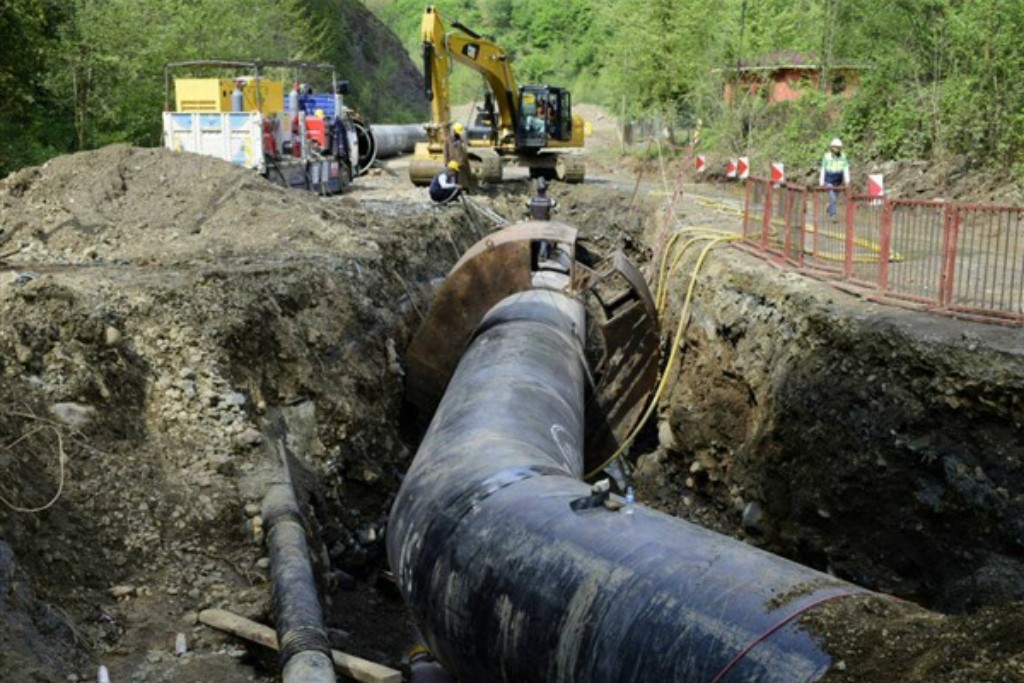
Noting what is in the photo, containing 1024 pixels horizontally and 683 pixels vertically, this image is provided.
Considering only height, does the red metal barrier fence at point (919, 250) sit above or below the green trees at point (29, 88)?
below

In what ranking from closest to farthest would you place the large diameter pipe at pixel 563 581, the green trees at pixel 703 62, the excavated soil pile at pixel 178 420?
the large diameter pipe at pixel 563 581
the excavated soil pile at pixel 178 420
the green trees at pixel 703 62

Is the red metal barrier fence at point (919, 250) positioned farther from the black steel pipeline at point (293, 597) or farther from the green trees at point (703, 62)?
the green trees at point (703, 62)

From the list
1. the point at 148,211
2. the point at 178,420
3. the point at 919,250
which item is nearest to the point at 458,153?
the point at 148,211

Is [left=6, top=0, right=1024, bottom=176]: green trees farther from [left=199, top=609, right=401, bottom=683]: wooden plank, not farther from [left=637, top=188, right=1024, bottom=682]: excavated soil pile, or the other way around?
[left=199, top=609, right=401, bottom=683]: wooden plank

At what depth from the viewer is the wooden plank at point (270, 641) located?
20.2 feet

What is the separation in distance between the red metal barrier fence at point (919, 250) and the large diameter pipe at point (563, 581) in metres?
4.88

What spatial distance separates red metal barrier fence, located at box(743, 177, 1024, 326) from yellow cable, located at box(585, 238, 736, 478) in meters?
1.29

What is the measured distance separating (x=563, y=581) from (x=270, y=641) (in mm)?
2252

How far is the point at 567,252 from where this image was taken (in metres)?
13.2

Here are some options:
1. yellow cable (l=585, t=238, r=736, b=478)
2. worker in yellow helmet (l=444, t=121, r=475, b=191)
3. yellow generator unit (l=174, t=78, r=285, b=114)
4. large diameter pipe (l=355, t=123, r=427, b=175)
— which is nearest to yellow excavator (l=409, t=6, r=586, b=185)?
worker in yellow helmet (l=444, t=121, r=475, b=191)

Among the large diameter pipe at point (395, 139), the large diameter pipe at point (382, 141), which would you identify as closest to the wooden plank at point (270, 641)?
the large diameter pipe at point (382, 141)

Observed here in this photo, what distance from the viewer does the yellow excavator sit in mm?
23078

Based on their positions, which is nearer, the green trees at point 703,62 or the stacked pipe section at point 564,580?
the stacked pipe section at point 564,580

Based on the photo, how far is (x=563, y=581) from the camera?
493 cm
